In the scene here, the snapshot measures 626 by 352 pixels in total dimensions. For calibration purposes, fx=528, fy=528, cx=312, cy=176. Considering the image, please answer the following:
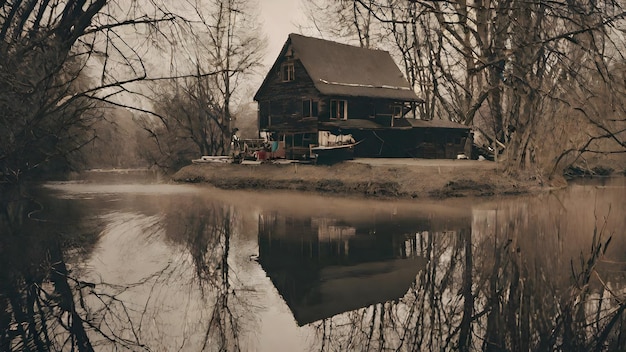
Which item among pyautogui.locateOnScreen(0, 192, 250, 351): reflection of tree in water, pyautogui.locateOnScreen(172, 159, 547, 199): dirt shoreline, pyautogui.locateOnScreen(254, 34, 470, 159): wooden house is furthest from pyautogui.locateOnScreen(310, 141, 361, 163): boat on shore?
pyautogui.locateOnScreen(0, 192, 250, 351): reflection of tree in water

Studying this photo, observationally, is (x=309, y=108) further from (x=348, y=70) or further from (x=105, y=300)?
(x=105, y=300)

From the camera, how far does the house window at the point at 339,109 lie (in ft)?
140

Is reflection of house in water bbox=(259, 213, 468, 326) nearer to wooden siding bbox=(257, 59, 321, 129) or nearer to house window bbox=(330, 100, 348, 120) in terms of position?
house window bbox=(330, 100, 348, 120)

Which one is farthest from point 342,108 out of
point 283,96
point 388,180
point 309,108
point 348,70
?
point 388,180

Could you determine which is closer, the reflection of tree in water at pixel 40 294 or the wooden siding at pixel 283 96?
the reflection of tree in water at pixel 40 294

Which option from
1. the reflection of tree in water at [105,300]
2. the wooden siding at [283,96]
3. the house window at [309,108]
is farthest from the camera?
the wooden siding at [283,96]

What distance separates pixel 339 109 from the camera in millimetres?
42844

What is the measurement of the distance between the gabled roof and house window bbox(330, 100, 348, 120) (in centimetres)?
110

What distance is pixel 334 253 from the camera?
42.0ft

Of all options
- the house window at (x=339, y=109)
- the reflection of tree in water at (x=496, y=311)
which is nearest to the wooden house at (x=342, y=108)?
the house window at (x=339, y=109)

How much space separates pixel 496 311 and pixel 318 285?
10.4ft

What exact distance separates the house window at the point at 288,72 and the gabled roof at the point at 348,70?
1.00 m

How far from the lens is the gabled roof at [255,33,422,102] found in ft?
141

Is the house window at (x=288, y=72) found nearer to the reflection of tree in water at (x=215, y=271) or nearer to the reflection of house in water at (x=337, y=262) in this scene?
the reflection of tree in water at (x=215, y=271)
